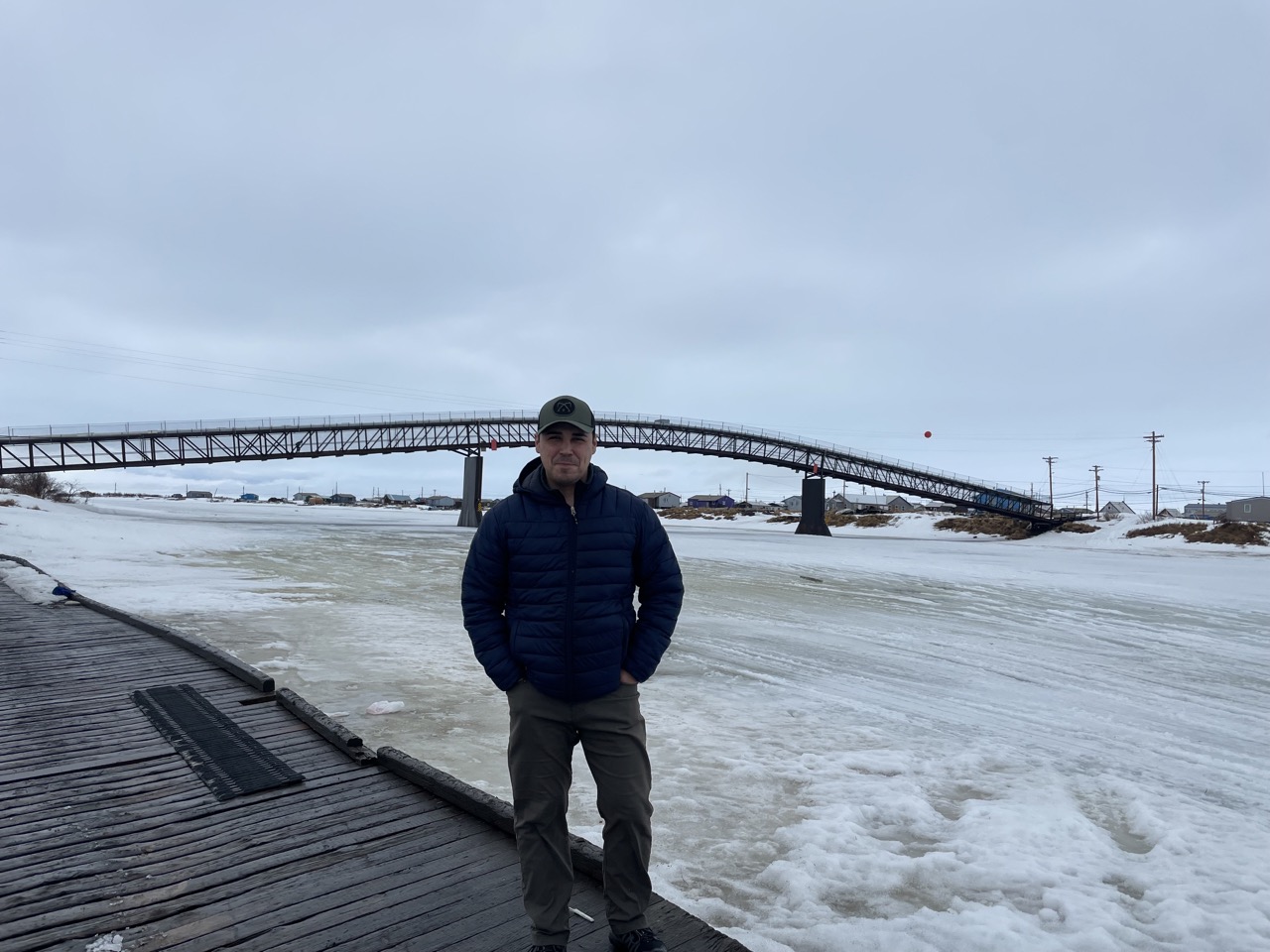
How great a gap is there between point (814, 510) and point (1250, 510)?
161ft

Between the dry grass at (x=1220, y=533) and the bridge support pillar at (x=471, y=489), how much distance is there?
4931 cm

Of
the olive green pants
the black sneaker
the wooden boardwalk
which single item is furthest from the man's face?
the wooden boardwalk

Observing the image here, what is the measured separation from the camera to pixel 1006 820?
4.72 meters

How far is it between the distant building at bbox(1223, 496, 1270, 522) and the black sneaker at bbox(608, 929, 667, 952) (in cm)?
7734

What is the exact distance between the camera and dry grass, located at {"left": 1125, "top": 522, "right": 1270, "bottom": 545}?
41750 millimetres

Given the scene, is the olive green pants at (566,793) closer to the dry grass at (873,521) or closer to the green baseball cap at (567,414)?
the green baseball cap at (567,414)

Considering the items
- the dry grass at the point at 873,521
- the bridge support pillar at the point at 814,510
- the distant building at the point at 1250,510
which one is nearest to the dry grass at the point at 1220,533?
the distant building at the point at 1250,510

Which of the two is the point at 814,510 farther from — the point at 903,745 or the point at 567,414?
the point at 567,414

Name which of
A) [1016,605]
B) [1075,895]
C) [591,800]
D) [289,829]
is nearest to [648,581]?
[289,829]

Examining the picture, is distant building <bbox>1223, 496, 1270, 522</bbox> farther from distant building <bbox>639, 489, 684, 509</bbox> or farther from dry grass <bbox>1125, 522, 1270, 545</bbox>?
distant building <bbox>639, 489, 684, 509</bbox>

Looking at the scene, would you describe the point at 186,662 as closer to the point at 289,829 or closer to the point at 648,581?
the point at 289,829

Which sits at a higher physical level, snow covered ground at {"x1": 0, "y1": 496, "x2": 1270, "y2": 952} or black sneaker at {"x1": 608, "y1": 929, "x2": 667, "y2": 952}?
black sneaker at {"x1": 608, "y1": 929, "x2": 667, "y2": 952}

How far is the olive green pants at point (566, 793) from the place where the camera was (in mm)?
2715

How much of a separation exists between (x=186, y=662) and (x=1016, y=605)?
1608cm
